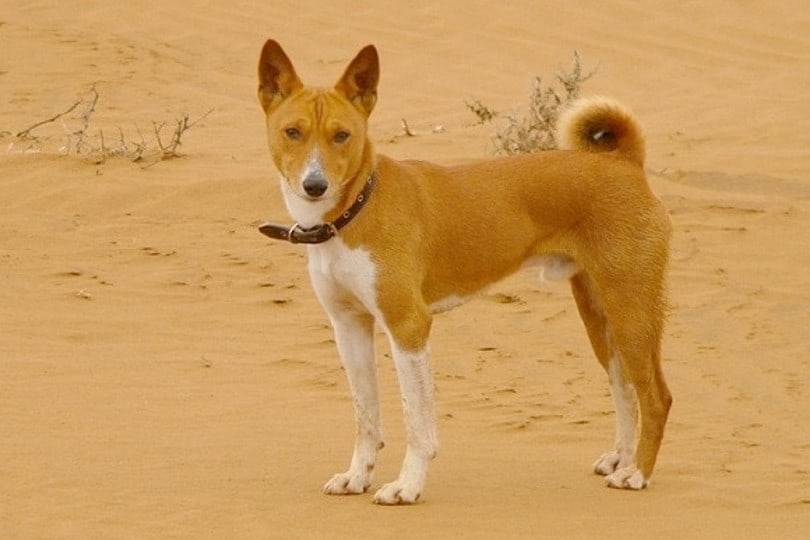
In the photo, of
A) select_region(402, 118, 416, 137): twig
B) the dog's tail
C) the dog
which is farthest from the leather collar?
select_region(402, 118, 416, 137): twig

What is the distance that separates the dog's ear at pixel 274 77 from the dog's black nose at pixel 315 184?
48 cm

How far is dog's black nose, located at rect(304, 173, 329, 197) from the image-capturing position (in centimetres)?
605

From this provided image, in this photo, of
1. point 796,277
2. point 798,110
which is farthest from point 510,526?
point 798,110

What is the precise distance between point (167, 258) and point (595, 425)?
3474 mm

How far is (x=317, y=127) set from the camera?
6184mm

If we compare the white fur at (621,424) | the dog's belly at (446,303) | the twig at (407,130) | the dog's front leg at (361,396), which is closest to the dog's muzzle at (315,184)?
the dog's front leg at (361,396)

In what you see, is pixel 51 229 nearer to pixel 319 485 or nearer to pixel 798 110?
pixel 319 485

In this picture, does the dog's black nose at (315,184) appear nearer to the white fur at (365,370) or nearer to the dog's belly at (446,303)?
the white fur at (365,370)

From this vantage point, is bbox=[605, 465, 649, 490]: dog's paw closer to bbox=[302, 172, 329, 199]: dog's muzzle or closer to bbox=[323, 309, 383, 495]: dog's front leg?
bbox=[323, 309, 383, 495]: dog's front leg

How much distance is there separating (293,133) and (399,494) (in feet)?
4.39

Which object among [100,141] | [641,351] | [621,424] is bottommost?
[100,141]

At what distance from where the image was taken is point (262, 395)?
8188 mm

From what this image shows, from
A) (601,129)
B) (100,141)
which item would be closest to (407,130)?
(100,141)

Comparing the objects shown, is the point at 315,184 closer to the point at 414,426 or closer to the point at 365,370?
the point at 365,370
